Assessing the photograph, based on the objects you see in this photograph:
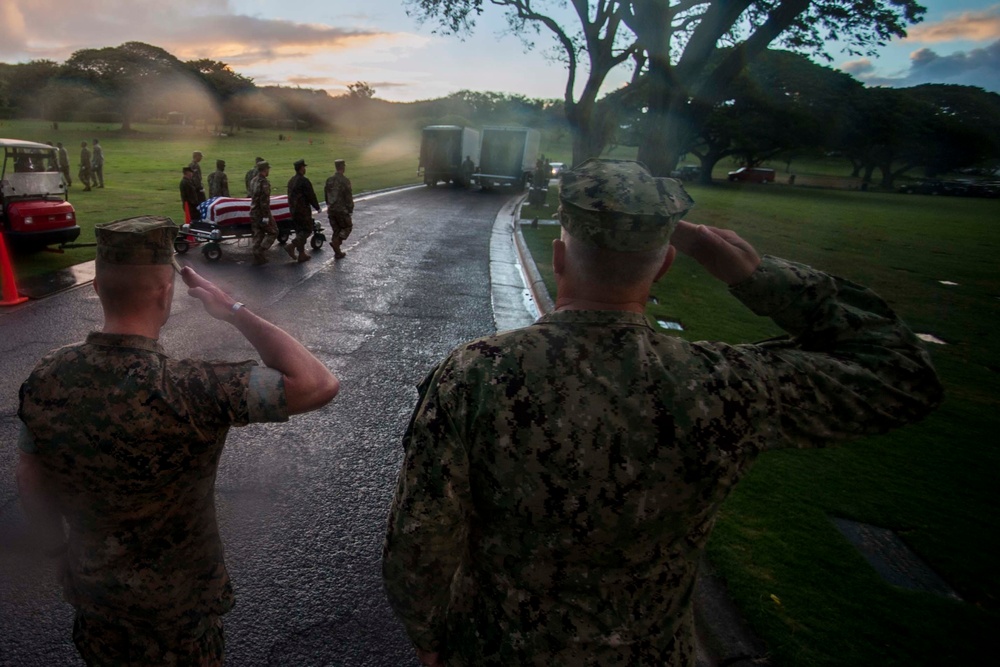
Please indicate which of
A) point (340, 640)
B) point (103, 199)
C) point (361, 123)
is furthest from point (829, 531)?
point (361, 123)

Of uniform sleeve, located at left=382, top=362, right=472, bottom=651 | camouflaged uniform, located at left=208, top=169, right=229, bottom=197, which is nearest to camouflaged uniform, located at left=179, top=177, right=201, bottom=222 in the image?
camouflaged uniform, located at left=208, top=169, right=229, bottom=197

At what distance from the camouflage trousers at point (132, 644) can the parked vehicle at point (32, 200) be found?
36.7 ft

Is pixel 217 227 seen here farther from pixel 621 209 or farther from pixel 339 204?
pixel 621 209

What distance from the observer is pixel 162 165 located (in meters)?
36.6

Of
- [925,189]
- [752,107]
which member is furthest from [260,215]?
[925,189]

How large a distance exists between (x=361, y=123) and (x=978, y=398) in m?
114

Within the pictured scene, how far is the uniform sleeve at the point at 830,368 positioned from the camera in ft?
5.21

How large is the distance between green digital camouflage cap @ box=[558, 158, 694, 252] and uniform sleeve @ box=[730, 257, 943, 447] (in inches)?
14.6

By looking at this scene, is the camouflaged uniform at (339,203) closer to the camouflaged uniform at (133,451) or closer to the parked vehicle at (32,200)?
the parked vehicle at (32,200)

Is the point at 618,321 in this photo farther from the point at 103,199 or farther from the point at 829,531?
the point at 103,199

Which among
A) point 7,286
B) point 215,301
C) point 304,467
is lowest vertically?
point 7,286

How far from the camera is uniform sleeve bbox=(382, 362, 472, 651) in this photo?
1556 mm

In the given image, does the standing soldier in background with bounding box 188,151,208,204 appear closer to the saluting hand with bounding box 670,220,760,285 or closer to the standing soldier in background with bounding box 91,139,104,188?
the standing soldier in background with bounding box 91,139,104,188

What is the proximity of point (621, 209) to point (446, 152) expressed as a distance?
32.9 metres
